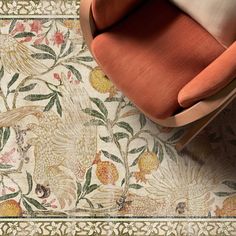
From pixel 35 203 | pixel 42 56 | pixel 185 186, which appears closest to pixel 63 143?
pixel 35 203

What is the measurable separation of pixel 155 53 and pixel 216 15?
20 cm

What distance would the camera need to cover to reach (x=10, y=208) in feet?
5.10

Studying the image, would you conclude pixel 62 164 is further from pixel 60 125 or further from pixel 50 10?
pixel 50 10

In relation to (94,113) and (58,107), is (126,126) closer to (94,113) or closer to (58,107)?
(94,113)

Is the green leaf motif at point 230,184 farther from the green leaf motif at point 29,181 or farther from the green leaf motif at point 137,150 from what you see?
the green leaf motif at point 29,181

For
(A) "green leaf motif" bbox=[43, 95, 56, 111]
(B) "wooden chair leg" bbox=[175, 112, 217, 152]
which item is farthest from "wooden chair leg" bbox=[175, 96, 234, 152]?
(A) "green leaf motif" bbox=[43, 95, 56, 111]

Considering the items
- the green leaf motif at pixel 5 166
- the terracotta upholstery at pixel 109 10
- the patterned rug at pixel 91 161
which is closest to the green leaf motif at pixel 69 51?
the patterned rug at pixel 91 161

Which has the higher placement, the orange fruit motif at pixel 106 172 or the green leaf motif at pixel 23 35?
the green leaf motif at pixel 23 35

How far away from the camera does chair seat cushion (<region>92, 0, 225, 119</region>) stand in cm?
132

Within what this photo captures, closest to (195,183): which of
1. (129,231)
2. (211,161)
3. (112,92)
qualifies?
(211,161)

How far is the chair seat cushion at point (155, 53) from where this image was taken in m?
1.32

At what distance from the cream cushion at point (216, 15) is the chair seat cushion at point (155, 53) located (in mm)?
39

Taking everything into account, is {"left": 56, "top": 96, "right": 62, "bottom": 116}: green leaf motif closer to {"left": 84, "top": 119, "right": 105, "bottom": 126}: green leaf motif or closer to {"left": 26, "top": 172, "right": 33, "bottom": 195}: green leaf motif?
{"left": 84, "top": 119, "right": 105, "bottom": 126}: green leaf motif

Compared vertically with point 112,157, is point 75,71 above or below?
above
